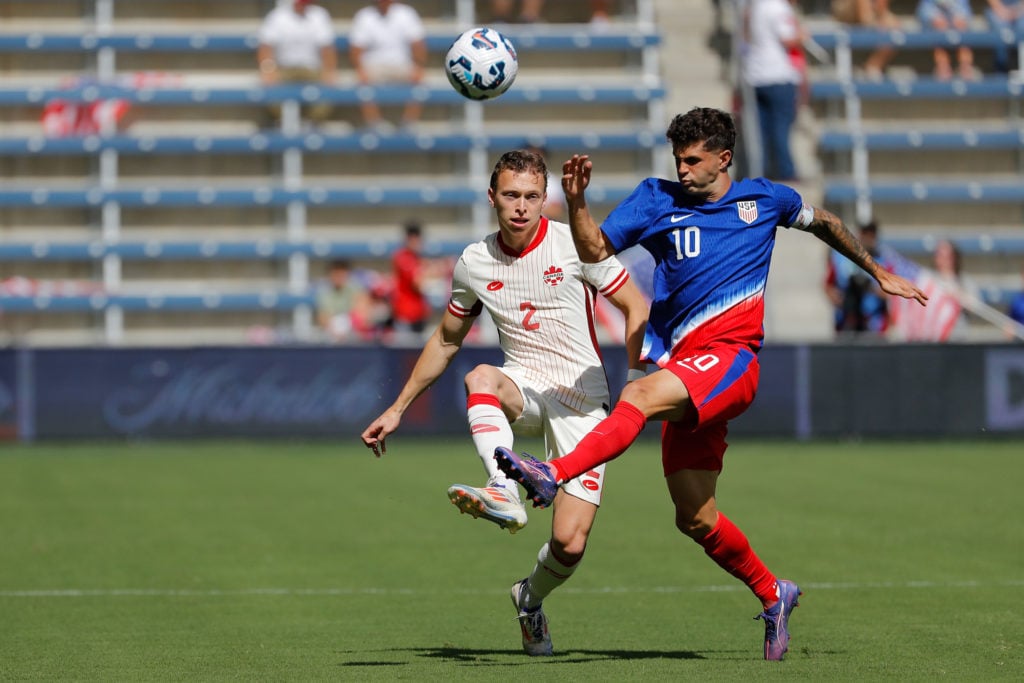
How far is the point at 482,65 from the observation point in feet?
26.8

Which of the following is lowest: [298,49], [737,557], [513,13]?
[737,557]

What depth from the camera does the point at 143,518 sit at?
39.5 ft

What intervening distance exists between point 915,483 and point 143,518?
6.47 m

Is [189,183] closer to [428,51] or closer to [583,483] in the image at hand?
[428,51]

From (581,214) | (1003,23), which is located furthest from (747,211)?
(1003,23)

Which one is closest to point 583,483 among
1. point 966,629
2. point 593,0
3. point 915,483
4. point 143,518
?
point 966,629

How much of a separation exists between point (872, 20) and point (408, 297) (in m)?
9.22

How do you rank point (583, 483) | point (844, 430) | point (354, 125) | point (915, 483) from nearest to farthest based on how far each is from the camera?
1. point (583, 483)
2. point (915, 483)
3. point (844, 430)
4. point (354, 125)

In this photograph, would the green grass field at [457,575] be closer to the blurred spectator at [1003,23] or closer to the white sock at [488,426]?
the white sock at [488,426]

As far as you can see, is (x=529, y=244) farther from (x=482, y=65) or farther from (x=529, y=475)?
(x=529, y=475)

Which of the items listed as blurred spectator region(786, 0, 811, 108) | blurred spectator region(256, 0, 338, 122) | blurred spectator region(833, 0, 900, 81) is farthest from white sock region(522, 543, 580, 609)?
blurred spectator region(833, 0, 900, 81)

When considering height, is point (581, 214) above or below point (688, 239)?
above

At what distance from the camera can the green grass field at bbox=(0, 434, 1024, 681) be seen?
6.73m

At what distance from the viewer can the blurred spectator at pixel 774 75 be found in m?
19.9
